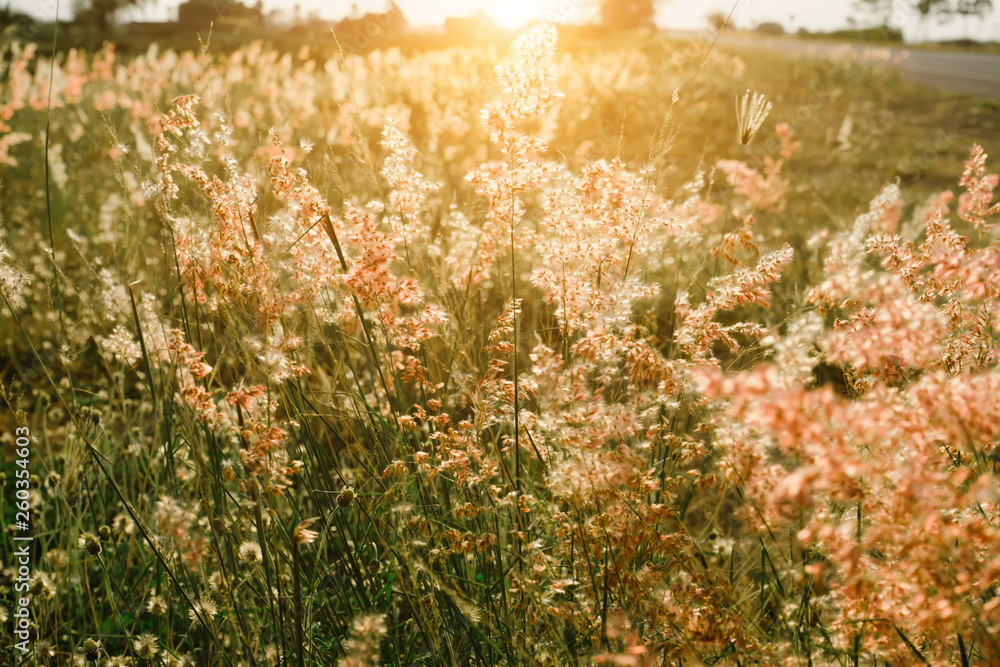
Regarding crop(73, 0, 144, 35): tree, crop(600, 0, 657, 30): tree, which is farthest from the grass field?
crop(73, 0, 144, 35): tree

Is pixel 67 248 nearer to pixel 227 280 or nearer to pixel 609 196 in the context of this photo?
pixel 227 280

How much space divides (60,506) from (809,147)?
976cm

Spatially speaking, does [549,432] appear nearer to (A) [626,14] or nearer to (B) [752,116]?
(B) [752,116]

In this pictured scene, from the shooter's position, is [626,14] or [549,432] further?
[626,14]

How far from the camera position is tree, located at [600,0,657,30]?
3381 cm

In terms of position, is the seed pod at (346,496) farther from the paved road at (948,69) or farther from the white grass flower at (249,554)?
the paved road at (948,69)

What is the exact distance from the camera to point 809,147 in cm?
941

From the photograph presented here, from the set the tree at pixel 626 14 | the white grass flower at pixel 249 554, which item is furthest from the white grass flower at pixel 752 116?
the tree at pixel 626 14

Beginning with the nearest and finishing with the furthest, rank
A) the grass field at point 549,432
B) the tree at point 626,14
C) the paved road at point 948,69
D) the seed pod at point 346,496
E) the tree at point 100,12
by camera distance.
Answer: the grass field at point 549,432, the seed pod at point 346,496, the paved road at point 948,69, the tree at point 626,14, the tree at point 100,12

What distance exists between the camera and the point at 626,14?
116ft

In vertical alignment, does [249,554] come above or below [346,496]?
below

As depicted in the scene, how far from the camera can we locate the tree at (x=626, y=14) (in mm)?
33812

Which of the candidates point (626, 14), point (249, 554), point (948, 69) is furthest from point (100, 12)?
point (249, 554)

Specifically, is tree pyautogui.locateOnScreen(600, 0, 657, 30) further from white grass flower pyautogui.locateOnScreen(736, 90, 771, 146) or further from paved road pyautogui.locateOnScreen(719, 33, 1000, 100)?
white grass flower pyautogui.locateOnScreen(736, 90, 771, 146)
